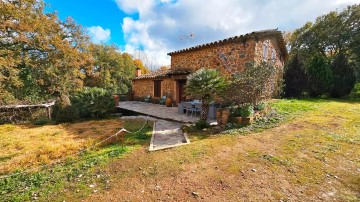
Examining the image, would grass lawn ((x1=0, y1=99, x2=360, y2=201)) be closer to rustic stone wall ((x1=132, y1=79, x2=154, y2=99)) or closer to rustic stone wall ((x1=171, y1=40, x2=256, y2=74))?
rustic stone wall ((x1=171, y1=40, x2=256, y2=74))

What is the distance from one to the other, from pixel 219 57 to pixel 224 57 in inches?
13.0

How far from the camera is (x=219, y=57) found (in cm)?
1085

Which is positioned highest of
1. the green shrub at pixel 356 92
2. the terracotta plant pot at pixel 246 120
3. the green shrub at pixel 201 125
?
the green shrub at pixel 356 92

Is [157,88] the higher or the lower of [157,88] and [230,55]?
the lower

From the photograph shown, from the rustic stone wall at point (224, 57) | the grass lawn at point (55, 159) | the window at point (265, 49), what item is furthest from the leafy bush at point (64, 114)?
the window at point (265, 49)

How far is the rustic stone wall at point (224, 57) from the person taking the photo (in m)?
9.79

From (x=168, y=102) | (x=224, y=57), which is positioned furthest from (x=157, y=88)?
(x=224, y=57)

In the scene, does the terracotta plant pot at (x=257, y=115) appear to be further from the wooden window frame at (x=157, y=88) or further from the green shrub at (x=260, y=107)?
the wooden window frame at (x=157, y=88)

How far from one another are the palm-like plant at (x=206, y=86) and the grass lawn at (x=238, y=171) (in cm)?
176

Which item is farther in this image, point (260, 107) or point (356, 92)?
point (356, 92)

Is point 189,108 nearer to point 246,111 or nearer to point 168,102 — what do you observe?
point 246,111

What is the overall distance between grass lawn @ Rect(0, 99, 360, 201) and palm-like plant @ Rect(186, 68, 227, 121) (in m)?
1.76

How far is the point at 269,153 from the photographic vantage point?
15.0ft

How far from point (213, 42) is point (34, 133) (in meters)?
10.3
